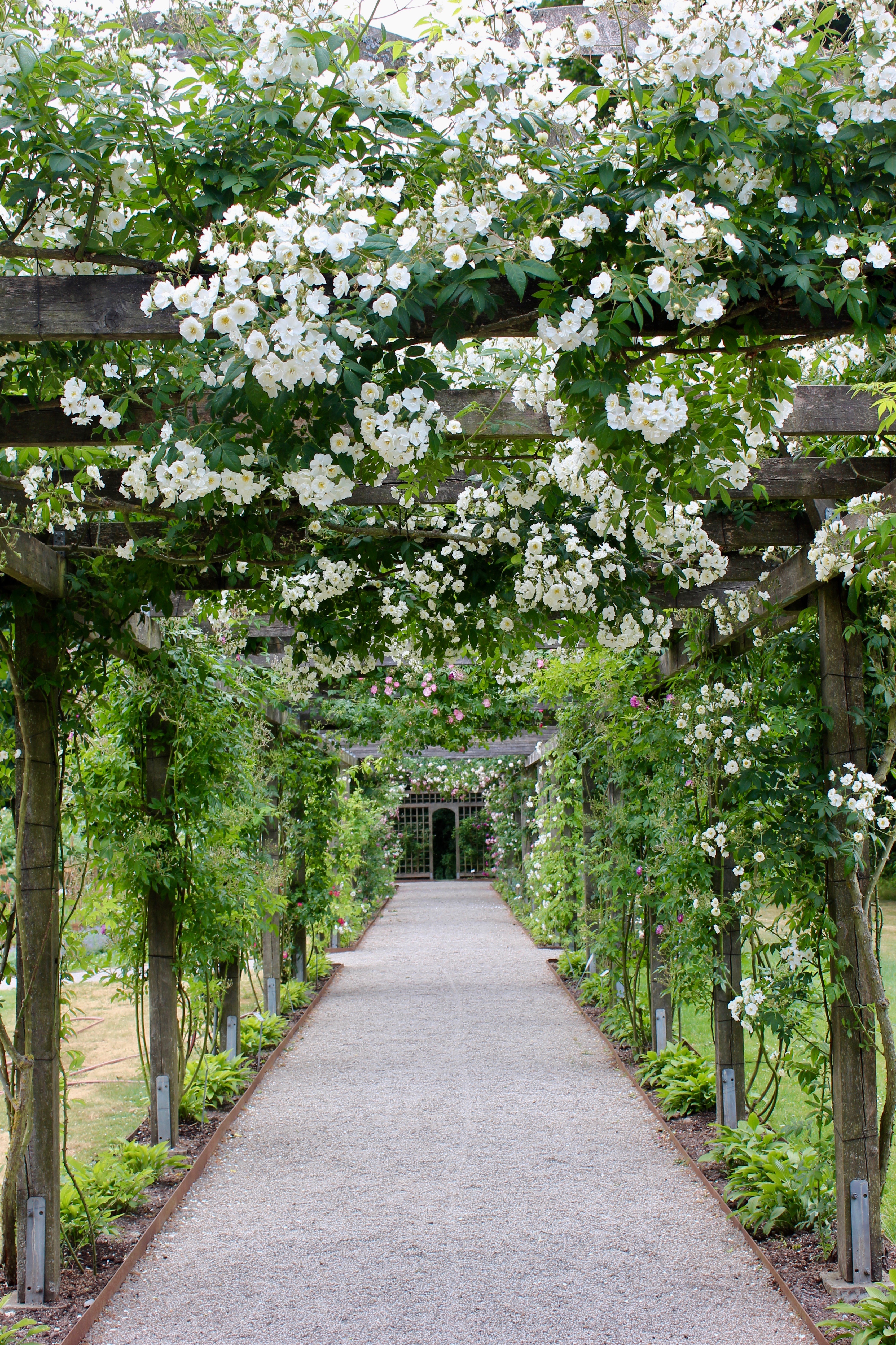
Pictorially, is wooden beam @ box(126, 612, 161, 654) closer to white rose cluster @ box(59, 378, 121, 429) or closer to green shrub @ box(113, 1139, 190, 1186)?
white rose cluster @ box(59, 378, 121, 429)

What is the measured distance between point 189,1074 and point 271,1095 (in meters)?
0.49

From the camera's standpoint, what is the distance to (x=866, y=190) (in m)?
1.80

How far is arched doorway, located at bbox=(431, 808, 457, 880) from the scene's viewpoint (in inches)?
869

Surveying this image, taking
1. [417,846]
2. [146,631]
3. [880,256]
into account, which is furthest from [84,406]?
[417,846]

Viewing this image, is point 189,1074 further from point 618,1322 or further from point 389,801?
point 389,801

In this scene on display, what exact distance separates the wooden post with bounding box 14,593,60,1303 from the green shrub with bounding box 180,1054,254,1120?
1544 millimetres

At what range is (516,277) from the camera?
1.60 metres

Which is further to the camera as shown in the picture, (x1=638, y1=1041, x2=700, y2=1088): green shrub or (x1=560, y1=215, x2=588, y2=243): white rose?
(x1=638, y1=1041, x2=700, y2=1088): green shrub

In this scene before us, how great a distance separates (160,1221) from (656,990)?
2.91 metres

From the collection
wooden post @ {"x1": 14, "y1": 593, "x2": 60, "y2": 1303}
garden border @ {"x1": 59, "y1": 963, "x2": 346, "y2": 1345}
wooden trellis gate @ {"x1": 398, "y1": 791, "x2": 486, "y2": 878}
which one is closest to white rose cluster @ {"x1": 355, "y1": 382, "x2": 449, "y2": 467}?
wooden post @ {"x1": 14, "y1": 593, "x2": 60, "y2": 1303}

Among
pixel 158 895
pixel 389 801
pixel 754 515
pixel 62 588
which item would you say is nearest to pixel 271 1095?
pixel 158 895

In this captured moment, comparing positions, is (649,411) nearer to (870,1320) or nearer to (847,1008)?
(847,1008)

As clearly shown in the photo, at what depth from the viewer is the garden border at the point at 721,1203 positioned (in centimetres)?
274

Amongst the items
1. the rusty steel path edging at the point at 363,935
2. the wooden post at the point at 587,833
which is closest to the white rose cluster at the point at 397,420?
the wooden post at the point at 587,833
